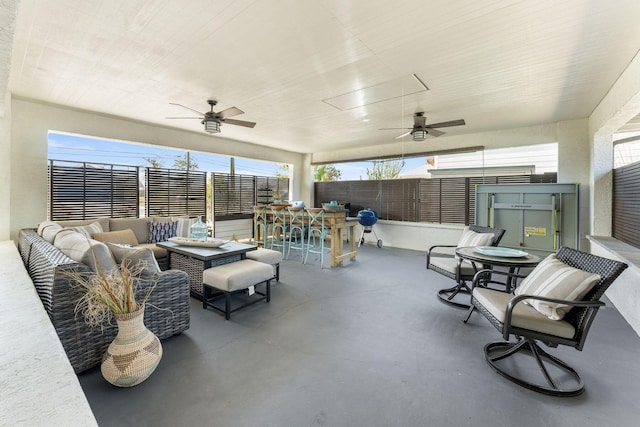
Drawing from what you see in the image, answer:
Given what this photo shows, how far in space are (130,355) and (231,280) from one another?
3.71 feet

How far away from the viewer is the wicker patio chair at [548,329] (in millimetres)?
1852

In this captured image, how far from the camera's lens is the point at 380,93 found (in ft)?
12.7

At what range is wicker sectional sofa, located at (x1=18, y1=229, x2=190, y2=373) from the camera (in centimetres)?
187

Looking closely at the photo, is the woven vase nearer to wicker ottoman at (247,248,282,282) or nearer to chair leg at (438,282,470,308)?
wicker ottoman at (247,248,282,282)

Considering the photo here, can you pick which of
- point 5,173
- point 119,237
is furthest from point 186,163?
point 5,173

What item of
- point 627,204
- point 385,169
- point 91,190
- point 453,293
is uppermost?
point 385,169

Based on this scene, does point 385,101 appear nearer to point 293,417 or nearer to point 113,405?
point 293,417

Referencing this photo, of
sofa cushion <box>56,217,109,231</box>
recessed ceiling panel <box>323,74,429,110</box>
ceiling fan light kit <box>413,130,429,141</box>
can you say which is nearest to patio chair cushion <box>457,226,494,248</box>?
ceiling fan light kit <box>413,130,429,141</box>

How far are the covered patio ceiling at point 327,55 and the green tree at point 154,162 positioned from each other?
1125 millimetres

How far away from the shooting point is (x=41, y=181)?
4.44 m

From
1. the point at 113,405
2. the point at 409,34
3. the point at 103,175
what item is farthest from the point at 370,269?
the point at 103,175

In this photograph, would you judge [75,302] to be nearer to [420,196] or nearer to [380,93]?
[380,93]

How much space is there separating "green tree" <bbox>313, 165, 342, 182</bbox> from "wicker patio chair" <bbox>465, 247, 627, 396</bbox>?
264 inches

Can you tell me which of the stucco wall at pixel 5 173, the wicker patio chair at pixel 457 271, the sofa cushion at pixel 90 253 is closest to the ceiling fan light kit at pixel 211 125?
the sofa cushion at pixel 90 253
